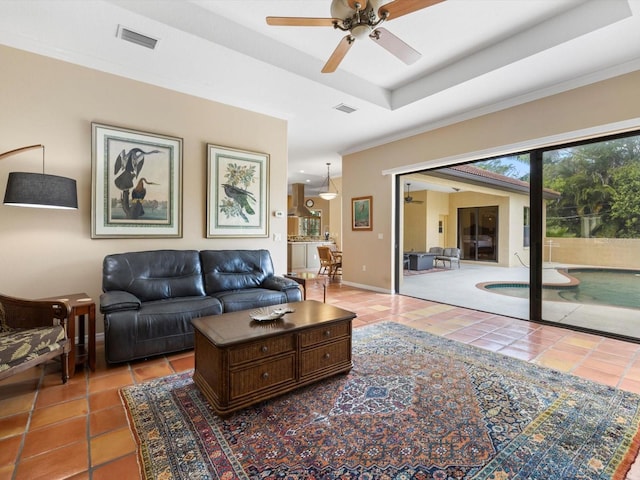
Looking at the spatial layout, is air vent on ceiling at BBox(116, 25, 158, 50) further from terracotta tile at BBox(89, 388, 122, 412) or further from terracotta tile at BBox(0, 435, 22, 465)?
terracotta tile at BBox(0, 435, 22, 465)

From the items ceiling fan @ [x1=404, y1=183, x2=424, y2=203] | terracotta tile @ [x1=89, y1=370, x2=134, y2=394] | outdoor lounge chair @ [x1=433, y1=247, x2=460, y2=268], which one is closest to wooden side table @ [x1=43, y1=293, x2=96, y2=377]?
terracotta tile @ [x1=89, y1=370, x2=134, y2=394]

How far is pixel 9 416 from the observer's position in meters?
1.95

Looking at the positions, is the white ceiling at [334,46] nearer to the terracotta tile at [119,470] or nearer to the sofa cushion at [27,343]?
the sofa cushion at [27,343]

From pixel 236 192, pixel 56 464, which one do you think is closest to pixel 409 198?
pixel 236 192

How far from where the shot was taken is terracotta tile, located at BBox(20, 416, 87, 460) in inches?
65.1

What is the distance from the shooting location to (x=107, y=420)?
192 centimetres

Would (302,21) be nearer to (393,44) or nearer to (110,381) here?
(393,44)

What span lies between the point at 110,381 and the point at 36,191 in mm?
1670

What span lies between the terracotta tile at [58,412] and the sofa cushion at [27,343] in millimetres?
358

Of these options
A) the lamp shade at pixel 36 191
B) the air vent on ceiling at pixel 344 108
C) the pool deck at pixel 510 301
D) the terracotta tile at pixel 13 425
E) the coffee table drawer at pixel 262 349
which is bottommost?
the terracotta tile at pixel 13 425

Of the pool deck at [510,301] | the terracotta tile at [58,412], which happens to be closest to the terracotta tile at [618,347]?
the pool deck at [510,301]

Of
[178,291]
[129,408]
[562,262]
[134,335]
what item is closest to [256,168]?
[178,291]

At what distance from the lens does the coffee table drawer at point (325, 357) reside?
2.26m

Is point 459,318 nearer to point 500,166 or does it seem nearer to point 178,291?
point 500,166
